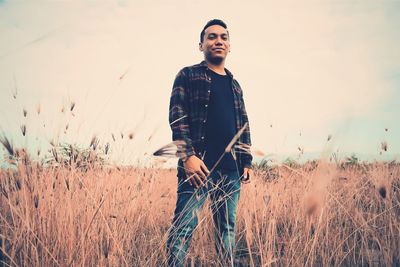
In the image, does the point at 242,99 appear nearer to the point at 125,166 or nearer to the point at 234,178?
the point at 234,178

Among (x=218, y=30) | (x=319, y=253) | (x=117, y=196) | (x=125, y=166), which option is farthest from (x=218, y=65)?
(x=319, y=253)

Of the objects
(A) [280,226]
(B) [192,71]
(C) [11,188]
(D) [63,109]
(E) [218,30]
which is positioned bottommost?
(A) [280,226]

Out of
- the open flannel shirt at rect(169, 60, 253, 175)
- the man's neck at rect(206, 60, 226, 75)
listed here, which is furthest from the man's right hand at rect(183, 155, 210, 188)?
the man's neck at rect(206, 60, 226, 75)

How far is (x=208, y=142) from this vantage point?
198cm

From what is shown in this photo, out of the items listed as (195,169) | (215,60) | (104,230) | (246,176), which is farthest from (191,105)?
(104,230)

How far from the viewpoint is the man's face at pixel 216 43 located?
208 centimetres

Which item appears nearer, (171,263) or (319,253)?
(171,263)

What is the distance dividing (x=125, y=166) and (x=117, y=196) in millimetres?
255

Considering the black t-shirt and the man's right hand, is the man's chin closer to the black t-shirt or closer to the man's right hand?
the black t-shirt

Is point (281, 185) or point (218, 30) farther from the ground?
point (218, 30)

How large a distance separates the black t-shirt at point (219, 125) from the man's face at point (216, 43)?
0.12 meters

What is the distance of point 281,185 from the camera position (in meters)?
3.44

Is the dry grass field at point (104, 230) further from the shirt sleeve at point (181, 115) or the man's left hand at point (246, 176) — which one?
the shirt sleeve at point (181, 115)

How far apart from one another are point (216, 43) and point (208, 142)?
0.70 m
